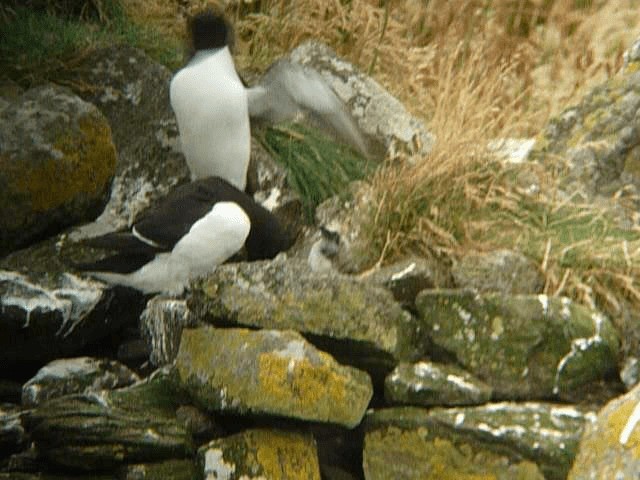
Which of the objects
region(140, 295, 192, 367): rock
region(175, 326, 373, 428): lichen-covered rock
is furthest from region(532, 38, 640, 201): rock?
region(175, 326, 373, 428): lichen-covered rock

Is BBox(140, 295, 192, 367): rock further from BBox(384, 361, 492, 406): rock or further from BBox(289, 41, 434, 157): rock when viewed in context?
BBox(289, 41, 434, 157): rock

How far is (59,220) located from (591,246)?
1.67 meters

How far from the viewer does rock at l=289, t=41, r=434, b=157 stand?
5.27m

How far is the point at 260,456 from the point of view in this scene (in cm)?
363

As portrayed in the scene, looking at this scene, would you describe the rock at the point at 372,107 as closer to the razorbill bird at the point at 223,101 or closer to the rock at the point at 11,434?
the razorbill bird at the point at 223,101

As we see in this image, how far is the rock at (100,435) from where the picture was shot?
3.60 m

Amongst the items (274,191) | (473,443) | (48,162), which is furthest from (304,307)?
(274,191)

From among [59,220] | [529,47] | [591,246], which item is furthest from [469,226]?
[529,47]

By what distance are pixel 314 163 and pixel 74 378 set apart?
143 centimetres

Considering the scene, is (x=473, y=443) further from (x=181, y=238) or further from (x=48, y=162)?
(x=48, y=162)

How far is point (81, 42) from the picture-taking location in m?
5.52

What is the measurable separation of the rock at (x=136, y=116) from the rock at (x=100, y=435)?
1363 mm

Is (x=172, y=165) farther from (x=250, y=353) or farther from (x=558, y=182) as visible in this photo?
(x=250, y=353)

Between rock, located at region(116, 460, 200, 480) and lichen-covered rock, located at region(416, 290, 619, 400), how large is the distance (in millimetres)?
761
